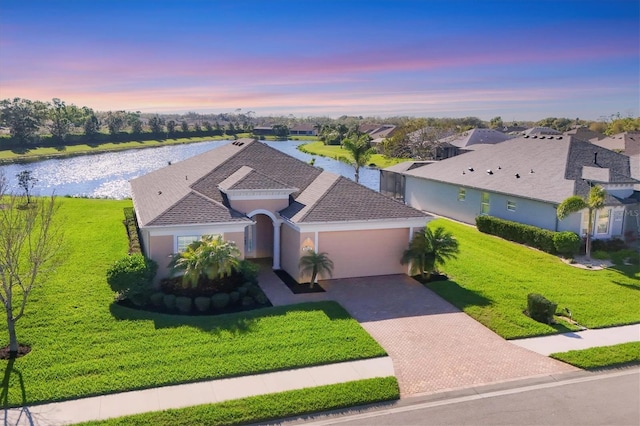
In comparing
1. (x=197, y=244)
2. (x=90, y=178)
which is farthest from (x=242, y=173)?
(x=90, y=178)

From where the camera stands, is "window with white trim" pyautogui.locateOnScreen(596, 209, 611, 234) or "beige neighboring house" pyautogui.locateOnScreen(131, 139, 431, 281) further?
"window with white trim" pyautogui.locateOnScreen(596, 209, 611, 234)

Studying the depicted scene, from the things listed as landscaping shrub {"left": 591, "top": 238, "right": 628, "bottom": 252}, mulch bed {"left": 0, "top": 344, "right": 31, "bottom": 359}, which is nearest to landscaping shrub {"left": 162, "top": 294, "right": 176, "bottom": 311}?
mulch bed {"left": 0, "top": 344, "right": 31, "bottom": 359}

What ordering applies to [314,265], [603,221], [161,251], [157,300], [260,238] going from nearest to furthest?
[157,300], [161,251], [314,265], [260,238], [603,221]

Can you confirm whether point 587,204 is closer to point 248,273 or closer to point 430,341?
point 430,341

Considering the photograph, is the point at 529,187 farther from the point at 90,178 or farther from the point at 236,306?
the point at 90,178

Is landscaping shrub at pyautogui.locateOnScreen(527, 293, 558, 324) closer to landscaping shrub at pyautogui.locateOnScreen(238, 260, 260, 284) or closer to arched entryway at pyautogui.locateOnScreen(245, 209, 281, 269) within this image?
landscaping shrub at pyautogui.locateOnScreen(238, 260, 260, 284)

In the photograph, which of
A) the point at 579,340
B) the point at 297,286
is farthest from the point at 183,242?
the point at 579,340

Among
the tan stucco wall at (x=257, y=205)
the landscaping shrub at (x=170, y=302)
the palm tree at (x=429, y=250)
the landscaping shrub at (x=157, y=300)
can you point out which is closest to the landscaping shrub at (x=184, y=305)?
the landscaping shrub at (x=170, y=302)
